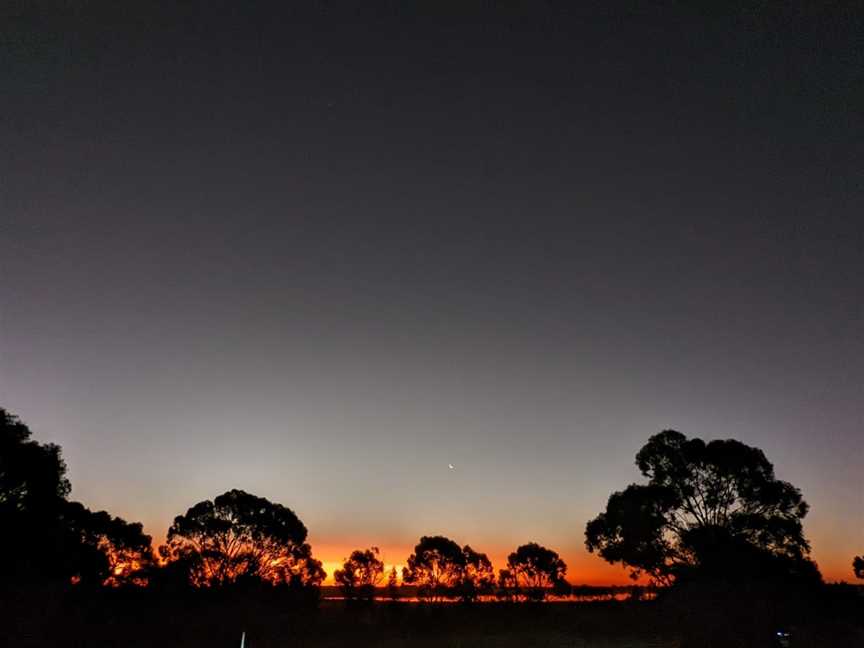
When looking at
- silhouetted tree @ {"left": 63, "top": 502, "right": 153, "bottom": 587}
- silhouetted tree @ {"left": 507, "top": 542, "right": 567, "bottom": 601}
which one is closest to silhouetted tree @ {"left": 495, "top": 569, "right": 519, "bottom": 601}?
silhouetted tree @ {"left": 507, "top": 542, "right": 567, "bottom": 601}

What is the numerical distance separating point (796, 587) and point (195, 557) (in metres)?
46.5

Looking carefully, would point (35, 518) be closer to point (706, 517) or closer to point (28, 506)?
point (28, 506)

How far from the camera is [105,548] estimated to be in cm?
5528

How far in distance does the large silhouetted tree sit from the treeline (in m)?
0.09

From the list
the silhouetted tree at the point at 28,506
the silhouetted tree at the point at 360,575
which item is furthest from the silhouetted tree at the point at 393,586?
the silhouetted tree at the point at 28,506

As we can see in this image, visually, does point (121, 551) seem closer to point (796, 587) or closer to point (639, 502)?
point (639, 502)

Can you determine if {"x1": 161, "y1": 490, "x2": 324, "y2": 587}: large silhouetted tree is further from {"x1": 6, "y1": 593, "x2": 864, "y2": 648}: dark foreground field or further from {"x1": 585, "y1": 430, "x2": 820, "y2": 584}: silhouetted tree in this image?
{"x1": 585, "y1": 430, "x2": 820, "y2": 584}: silhouetted tree

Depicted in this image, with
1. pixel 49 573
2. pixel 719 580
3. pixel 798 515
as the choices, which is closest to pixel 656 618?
pixel 719 580

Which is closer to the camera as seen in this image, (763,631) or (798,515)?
(763,631)

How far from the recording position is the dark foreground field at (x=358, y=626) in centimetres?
3631

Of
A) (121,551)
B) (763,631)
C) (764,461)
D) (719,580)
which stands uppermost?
(764,461)

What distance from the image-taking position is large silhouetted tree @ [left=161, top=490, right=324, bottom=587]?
59.0 m

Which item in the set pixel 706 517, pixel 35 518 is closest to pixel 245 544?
pixel 35 518

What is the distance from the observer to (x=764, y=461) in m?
44.8
